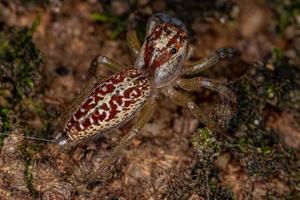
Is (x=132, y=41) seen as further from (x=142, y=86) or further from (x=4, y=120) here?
(x=4, y=120)

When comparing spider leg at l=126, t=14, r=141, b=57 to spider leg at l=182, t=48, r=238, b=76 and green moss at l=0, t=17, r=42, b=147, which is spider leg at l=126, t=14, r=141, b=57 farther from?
green moss at l=0, t=17, r=42, b=147

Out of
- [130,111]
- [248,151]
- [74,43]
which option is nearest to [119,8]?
[74,43]

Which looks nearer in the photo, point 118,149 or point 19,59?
point 118,149

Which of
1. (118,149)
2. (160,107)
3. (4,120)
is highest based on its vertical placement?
(4,120)

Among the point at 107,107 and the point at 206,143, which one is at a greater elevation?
the point at 107,107

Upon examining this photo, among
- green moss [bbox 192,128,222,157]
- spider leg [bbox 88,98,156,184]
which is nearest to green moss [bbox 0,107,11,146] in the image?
spider leg [bbox 88,98,156,184]

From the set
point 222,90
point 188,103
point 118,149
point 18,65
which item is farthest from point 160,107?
point 18,65

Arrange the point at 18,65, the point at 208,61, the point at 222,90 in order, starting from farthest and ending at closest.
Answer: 1. the point at 18,65
2. the point at 208,61
3. the point at 222,90
